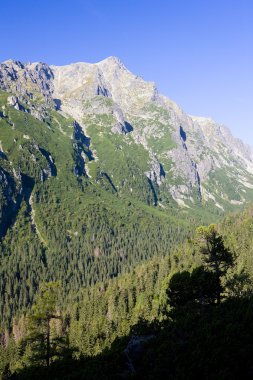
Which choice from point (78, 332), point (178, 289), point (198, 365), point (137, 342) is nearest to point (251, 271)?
point (178, 289)

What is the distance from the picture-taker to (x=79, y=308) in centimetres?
15312

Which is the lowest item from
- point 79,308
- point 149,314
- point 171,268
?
point 79,308

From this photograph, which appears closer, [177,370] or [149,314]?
[177,370]

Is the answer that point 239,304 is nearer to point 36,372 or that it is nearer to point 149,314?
point 36,372

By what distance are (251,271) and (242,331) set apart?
71356 millimetres

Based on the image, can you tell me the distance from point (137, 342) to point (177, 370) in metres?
10.6

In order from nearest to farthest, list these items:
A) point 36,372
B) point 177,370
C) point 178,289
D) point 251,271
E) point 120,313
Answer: point 177,370 → point 36,372 → point 178,289 → point 251,271 → point 120,313

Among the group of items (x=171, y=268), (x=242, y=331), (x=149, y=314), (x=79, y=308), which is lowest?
(x=79, y=308)

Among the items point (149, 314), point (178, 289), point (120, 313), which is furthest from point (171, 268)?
point (178, 289)

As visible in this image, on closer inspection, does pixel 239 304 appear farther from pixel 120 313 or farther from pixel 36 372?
pixel 120 313

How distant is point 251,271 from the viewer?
99.0 meters

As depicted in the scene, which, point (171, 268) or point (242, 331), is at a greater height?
point (242, 331)

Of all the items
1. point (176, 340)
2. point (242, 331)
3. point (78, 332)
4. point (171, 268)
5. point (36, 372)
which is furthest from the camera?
point (171, 268)

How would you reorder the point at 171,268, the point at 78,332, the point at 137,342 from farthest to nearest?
the point at 171,268 < the point at 78,332 < the point at 137,342
